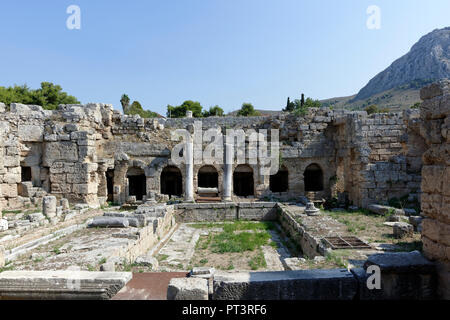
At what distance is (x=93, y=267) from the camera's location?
663 cm

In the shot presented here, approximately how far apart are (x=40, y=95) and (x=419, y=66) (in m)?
89.2

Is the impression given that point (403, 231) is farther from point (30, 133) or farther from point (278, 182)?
point (30, 133)

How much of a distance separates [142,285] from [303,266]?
12.5 ft

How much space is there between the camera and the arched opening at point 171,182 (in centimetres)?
2147

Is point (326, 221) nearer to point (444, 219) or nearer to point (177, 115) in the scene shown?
point (444, 219)

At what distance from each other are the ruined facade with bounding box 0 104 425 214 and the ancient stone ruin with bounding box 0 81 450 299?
0.22ft

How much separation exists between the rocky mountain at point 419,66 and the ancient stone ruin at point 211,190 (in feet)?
209

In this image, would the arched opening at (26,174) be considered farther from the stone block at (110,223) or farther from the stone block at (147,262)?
the stone block at (147,262)

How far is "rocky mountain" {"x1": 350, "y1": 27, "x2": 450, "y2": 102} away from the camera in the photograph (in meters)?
73.9

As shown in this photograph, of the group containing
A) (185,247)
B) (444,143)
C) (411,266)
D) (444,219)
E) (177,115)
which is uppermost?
(177,115)

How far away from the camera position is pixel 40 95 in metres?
32.1
